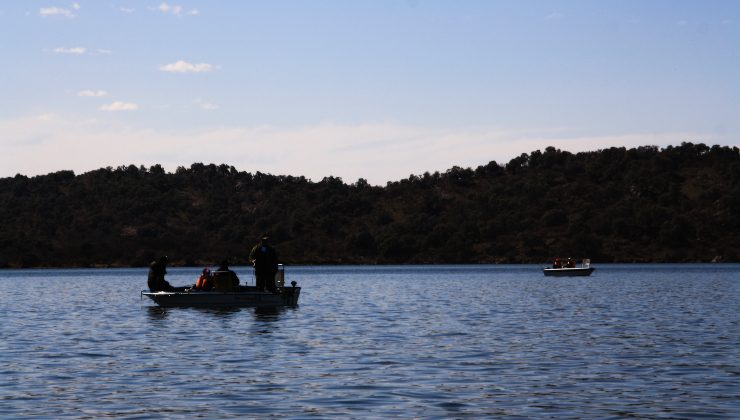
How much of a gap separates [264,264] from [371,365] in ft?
69.2

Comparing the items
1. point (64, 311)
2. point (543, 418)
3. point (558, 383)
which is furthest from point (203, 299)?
point (543, 418)

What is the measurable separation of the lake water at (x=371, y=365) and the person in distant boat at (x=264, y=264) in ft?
5.08

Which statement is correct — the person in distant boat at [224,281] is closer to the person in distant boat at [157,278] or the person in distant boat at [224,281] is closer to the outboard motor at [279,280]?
the outboard motor at [279,280]

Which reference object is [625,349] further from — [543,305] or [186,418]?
[543,305]

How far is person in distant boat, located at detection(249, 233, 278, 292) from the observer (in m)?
45.1

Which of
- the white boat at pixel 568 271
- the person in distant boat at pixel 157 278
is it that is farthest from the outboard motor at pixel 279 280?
the white boat at pixel 568 271

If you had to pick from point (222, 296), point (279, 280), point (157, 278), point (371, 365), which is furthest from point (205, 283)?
point (371, 365)

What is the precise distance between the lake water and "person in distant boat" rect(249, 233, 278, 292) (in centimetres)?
155

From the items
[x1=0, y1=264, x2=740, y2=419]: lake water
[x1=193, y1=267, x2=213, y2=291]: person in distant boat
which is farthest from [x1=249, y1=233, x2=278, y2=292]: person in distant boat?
[x1=193, y1=267, x2=213, y2=291]: person in distant boat

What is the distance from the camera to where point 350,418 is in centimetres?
1742

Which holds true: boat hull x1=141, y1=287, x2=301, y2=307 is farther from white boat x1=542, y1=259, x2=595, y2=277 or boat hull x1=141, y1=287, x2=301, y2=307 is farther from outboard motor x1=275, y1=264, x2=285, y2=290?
white boat x1=542, y1=259, x2=595, y2=277

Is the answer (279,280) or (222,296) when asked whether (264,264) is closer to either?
(222,296)

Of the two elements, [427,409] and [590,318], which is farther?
[590,318]

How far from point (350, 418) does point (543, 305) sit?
37.2 meters
